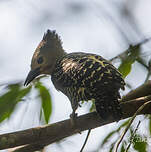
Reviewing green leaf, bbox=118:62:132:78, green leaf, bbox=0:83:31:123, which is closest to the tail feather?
green leaf, bbox=118:62:132:78

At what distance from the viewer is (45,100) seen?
332 centimetres

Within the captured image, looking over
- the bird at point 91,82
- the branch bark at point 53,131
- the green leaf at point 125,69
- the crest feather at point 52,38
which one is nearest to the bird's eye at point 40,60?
the bird at point 91,82

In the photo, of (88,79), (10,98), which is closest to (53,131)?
(10,98)

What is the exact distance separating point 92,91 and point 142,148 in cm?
85

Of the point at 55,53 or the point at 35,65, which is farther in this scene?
the point at 55,53

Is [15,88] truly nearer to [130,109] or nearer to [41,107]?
[41,107]

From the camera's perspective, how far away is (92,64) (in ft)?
11.3

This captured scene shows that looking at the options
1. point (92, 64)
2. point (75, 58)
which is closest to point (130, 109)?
point (92, 64)

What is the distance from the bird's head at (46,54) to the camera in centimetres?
463

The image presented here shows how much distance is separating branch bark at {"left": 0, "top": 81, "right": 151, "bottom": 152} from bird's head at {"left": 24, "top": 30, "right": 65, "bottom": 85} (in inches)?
59.3

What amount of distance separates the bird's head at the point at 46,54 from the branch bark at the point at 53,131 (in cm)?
151

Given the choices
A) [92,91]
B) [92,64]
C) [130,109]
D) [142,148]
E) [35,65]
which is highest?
[35,65]

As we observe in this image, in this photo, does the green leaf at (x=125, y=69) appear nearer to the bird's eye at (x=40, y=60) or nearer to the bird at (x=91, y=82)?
the bird at (x=91, y=82)

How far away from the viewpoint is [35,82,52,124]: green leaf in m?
3.26
